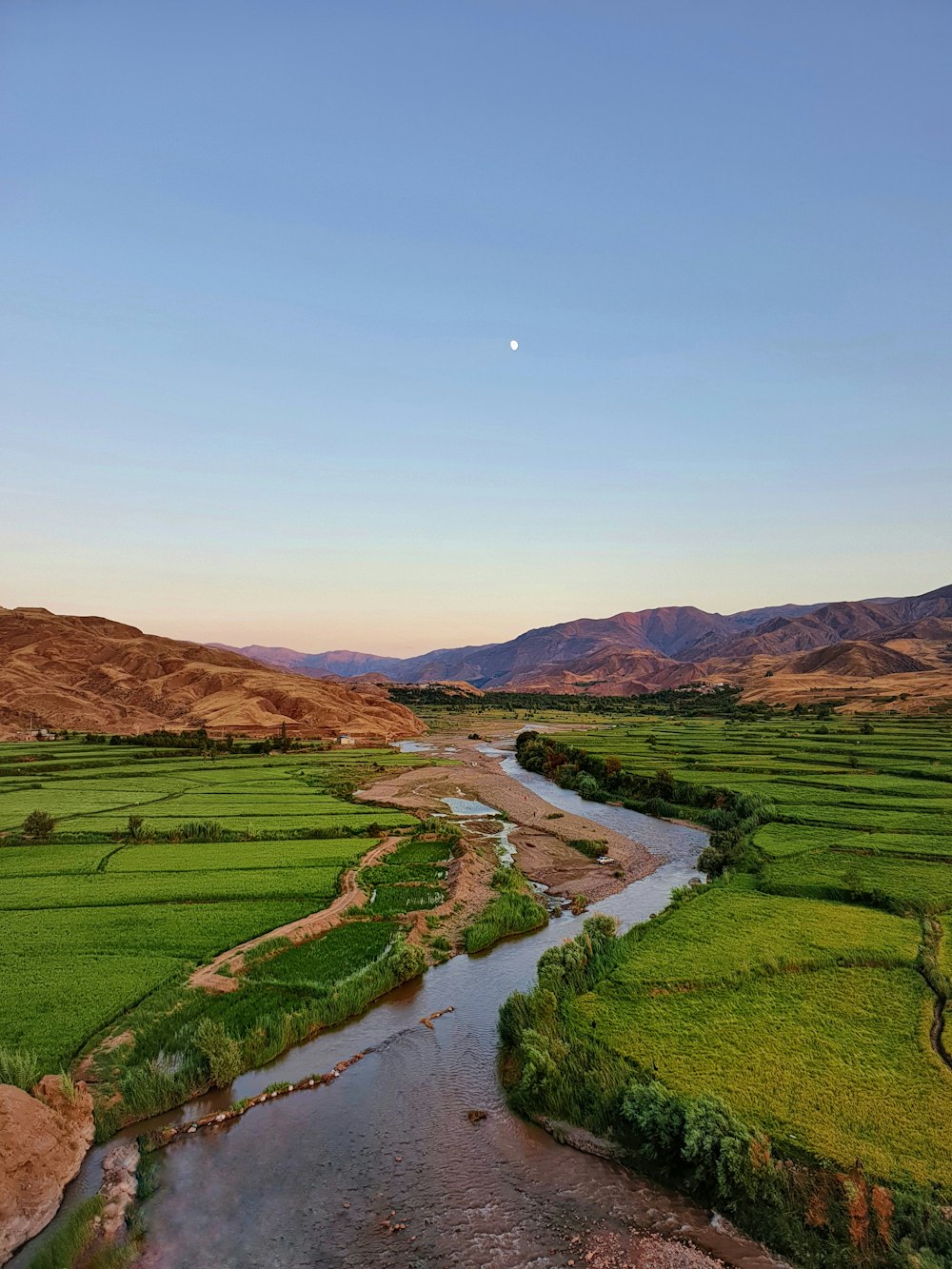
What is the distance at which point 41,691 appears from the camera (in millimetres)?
120875

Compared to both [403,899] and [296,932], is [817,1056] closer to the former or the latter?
[296,932]

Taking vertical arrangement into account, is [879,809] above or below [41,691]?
below

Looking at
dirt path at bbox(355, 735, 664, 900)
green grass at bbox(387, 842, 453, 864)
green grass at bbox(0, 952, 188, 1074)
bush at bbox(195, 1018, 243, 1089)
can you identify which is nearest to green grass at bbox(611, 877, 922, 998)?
dirt path at bbox(355, 735, 664, 900)

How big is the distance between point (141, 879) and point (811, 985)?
3091 cm

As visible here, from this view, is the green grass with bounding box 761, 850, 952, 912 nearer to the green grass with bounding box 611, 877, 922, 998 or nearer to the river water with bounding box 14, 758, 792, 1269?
the green grass with bounding box 611, 877, 922, 998

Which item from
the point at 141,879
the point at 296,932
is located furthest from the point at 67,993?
the point at 141,879

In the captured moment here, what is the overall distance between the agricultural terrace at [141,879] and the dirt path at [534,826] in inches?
247

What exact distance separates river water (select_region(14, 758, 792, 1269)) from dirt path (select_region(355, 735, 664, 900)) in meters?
18.8

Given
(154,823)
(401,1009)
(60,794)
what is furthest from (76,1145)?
(60,794)

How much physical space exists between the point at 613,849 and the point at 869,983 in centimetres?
2477

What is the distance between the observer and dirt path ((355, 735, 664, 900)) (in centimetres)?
3984

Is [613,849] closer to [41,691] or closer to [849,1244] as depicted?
[849,1244]

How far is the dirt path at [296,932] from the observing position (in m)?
23.8

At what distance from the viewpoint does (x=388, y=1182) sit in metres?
15.7
